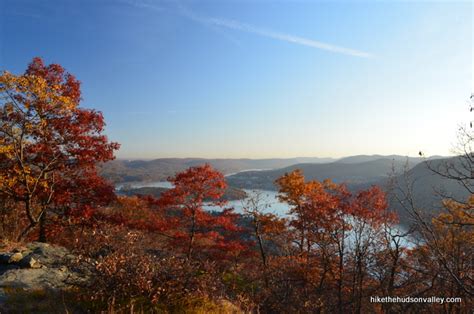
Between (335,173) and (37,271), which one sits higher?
(37,271)

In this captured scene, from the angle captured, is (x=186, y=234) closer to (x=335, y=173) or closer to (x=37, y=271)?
(x=37, y=271)

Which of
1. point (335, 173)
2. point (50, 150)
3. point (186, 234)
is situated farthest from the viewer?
point (335, 173)

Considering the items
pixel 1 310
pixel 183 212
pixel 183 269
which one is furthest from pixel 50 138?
pixel 183 269

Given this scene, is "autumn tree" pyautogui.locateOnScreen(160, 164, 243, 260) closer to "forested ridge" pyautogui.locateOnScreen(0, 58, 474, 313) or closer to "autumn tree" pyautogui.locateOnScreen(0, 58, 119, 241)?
"forested ridge" pyautogui.locateOnScreen(0, 58, 474, 313)

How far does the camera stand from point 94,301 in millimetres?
4785

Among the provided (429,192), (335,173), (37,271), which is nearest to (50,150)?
(37,271)

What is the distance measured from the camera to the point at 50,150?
1160 cm

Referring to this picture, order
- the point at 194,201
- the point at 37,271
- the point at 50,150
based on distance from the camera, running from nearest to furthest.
→ 1. the point at 37,271
2. the point at 50,150
3. the point at 194,201

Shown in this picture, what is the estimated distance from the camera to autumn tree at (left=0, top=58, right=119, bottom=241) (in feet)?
34.0

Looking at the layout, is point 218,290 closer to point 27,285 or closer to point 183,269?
point 183,269

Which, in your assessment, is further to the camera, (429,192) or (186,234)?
(186,234)

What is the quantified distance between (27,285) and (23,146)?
7272 millimetres

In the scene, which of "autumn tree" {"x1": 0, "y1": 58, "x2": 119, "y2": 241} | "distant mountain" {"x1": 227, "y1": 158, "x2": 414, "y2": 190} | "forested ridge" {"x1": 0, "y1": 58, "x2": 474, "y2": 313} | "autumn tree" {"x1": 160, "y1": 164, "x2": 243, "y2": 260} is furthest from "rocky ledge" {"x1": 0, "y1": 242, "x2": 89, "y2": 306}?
"distant mountain" {"x1": 227, "y1": 158, "x2": 414, "y2": 190}

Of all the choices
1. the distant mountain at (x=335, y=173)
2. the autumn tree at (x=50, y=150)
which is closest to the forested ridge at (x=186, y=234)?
the autumn tree at (x=50, y=150)
